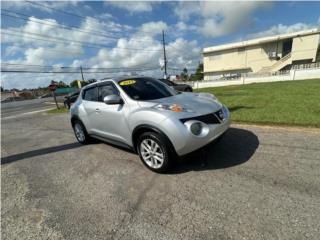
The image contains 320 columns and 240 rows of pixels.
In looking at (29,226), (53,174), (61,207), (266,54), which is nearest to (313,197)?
(61,207)

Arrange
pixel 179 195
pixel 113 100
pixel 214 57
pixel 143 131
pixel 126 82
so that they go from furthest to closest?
pixel 214 57 → pixel 126 82 → pixel 113 100 → pixel 143 131 → pixel 179 195

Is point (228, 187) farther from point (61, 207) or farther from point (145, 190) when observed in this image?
point (61, 207)

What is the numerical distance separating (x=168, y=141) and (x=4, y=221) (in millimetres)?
2492

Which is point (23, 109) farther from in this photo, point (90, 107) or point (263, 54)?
point (263, 54)

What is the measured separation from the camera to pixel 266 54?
Result: 3441 centimetres

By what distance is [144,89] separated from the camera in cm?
399

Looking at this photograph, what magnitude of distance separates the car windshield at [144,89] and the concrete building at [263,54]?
33.4 m

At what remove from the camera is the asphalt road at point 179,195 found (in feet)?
7.07

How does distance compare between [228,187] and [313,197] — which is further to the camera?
[228,187]

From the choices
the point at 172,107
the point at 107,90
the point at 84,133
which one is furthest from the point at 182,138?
the point at 84,133

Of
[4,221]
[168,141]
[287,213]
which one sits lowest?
[4,221]

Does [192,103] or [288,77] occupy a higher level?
[192,103]

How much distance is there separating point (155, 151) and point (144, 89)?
137 cm

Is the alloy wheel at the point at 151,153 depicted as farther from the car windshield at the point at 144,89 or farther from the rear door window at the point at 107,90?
the rear door window at the point at 107,90
